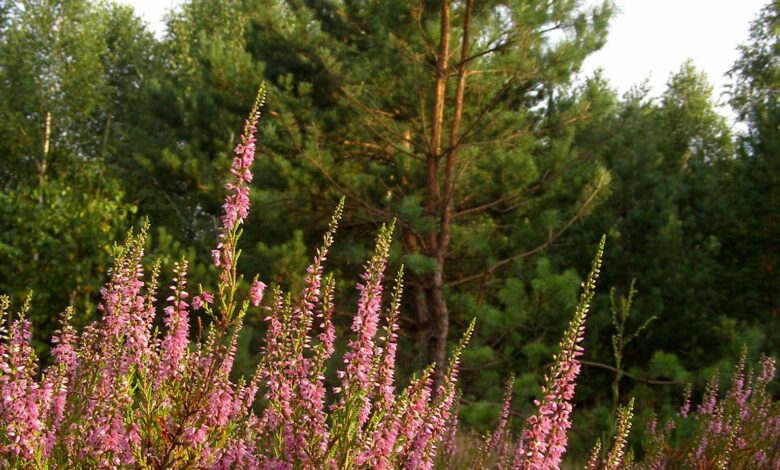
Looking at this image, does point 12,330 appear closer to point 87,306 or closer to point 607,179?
point 607,179

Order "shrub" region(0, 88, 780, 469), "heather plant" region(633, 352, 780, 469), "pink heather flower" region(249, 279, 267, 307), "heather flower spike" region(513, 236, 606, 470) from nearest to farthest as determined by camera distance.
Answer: "heather flower spike" region(513, 236, 606, 470)
"shrub" region(0, 88, 780, 469)
"pink heather flower" region(249, 279, 267, 307)
"heather plant" region(633, 352, 780, 469)

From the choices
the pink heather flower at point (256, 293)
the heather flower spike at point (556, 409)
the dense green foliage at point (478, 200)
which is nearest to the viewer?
the heather flower spike at point (556, 409)

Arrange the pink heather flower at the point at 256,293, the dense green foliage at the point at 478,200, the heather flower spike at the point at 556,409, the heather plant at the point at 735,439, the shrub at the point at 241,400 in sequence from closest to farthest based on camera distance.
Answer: the heather flower spike at the point at 556,409
the shrub at the point at 241,400
the pink heather flower at the point at 256,293
the heather plant at the point at 735,439
the dense green foliage at the point at 478,200

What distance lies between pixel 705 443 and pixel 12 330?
12.6 ft

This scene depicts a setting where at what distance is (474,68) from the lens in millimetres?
10773

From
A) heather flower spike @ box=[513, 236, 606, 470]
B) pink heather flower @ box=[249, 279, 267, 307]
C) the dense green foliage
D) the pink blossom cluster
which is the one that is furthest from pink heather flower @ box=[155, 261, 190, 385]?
the dense green foliage

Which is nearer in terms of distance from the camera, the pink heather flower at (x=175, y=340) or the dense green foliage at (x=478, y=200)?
the pink heather flower at (x=175, y=340)

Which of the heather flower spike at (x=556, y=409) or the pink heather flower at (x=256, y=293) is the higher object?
the pink heather flower at (x=256, y=293)

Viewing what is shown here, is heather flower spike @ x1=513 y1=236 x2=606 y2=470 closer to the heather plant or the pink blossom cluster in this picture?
the pink blossom cluster

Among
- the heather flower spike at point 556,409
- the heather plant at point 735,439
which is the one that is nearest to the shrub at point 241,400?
the heather flower spike at point 556,409

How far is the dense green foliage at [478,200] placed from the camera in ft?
31.3

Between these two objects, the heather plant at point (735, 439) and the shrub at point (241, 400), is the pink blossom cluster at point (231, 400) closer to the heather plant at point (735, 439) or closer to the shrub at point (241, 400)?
the shrub at point (241, 400)

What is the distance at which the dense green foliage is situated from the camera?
954 centimetres

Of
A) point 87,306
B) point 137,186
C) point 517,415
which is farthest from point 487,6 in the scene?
point 137,186
